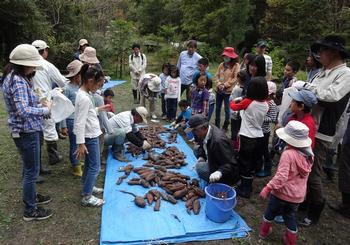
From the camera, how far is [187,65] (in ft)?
23.1

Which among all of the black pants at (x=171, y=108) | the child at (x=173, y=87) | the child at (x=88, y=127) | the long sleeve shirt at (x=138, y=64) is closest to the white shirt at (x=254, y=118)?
the child at (x=88, y=127)

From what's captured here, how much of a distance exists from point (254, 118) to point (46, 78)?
9.62 feet

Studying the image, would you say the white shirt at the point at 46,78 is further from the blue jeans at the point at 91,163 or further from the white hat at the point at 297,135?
the white hat at the point at 297,135

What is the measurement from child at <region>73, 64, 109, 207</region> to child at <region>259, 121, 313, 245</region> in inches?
76.7

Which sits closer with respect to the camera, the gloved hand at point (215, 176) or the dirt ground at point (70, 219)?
the dirt ground at point (70, 219)

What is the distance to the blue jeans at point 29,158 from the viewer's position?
3021mm

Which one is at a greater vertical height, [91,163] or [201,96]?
[201,96]

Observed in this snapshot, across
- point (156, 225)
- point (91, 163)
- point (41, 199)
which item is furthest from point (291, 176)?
point (41, 199)

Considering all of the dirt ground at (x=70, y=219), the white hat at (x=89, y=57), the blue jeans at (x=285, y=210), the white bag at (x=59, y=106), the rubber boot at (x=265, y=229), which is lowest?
the dirt ground at (x=70, y=219)

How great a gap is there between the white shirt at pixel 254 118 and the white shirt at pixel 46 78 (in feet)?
8.54

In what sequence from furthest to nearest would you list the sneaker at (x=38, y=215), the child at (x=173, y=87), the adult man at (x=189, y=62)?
the adult man at (x=189, y=62) < the child at (x=173, y=87) < the sneaker at (x=38, y=215)

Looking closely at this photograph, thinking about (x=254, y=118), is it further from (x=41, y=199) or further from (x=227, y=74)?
(x=41, y=199)

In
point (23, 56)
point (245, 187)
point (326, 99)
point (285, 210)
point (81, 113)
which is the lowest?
point (245, 187)

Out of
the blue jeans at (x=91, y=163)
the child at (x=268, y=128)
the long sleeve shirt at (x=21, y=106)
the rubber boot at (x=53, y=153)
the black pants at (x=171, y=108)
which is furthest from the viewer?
the black pants at (x=171, y=108)
